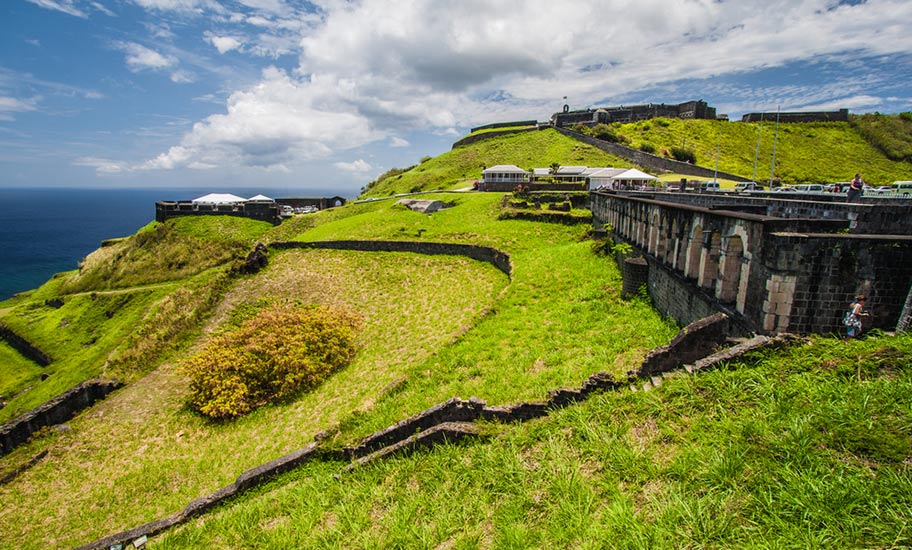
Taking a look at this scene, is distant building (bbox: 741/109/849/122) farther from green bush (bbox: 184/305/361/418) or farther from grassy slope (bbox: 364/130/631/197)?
green bush (bbox: 184/305/361/418)

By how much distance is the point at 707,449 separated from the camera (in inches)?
271

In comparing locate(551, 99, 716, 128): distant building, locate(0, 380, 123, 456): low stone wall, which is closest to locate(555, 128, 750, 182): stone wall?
locate(551, 99, 716, 128): distant building

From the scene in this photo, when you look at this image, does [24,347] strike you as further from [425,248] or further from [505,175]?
[505,175]

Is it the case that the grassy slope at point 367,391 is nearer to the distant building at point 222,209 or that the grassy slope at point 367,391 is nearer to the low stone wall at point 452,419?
the low stone wall at point 452,419

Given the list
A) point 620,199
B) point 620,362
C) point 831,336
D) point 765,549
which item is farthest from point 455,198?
point 765,549

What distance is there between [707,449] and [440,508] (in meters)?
4.73

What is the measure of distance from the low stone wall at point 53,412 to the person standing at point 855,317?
2715 cm

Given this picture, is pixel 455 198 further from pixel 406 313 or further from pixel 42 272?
pixel 42 272

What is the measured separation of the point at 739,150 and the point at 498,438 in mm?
77412

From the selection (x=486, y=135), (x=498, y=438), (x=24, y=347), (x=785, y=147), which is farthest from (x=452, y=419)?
(x=486, y=135)

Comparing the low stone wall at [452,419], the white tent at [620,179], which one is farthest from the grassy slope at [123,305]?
the white tent at [620,179]

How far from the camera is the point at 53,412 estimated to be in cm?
1741

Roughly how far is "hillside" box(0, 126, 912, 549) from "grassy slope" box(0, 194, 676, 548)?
0.30 feet

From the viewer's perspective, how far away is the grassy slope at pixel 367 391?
12.1 m
